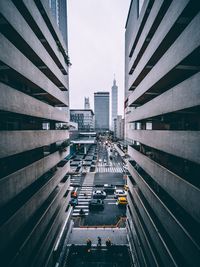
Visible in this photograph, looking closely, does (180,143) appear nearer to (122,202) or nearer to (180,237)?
(180,237)

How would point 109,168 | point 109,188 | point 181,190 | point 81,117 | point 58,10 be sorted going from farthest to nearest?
point 81,117, point 109,168, point 58,10, point 109,188, point 181,190

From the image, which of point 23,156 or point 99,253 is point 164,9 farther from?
point 99,253

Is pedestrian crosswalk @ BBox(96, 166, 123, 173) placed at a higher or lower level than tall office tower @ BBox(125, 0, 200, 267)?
lower

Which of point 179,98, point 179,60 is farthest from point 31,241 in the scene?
point 179,60

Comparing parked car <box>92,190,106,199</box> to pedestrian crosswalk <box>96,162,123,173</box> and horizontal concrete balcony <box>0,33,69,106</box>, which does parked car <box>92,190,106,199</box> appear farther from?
horizontal concrete balcony <box>0,33,69,106</box>

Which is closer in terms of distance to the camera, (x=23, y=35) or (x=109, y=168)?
(x=23, y=35)

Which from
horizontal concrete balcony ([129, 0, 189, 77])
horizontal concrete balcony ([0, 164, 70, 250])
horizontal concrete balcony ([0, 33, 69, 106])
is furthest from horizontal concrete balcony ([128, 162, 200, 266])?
horizontal concrete balcony ([0, 33, 69, 106])

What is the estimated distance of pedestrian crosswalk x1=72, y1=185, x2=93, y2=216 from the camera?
25.1 meters

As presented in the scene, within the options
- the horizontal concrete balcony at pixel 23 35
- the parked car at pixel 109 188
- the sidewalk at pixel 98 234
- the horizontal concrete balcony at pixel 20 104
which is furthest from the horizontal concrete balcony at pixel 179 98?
the parked car at pixel 109 188

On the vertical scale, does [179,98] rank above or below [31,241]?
above

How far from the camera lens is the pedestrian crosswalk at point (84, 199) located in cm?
2514

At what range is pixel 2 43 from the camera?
659 centimetres

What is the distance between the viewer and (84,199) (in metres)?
29.0

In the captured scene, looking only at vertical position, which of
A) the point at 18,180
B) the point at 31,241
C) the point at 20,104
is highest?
the point at 20,104
